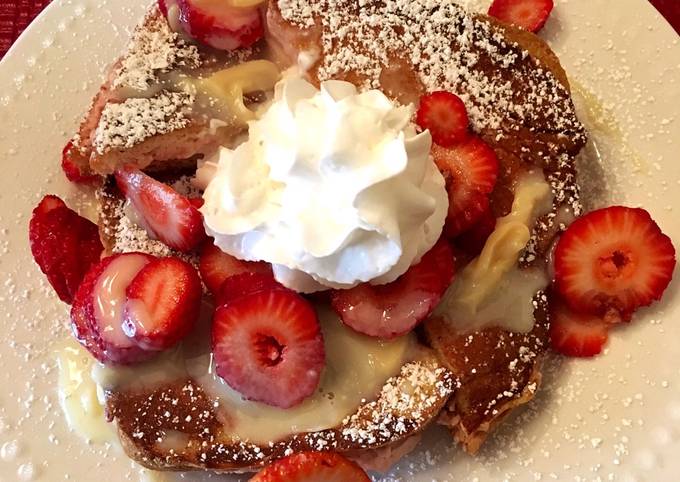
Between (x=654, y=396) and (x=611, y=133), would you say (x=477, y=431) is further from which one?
(x=611, y=133)

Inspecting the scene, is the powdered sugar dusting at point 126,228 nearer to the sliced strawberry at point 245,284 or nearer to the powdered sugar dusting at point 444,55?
the sliced strawberry at point 245,284

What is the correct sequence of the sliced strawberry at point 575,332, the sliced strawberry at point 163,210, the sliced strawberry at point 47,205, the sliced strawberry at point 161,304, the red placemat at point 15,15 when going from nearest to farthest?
the sliced strawberry at point 161,304 < the sliced strawberry at point 163,210 < the sliced strawberry at point 575,332 < the sliced strawberry at point 47,205 < the red placemat at point 15,15

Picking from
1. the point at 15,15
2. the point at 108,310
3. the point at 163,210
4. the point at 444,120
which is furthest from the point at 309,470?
the point at 15,15

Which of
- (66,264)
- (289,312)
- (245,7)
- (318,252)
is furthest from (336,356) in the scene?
(245,7)

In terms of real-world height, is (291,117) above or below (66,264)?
above

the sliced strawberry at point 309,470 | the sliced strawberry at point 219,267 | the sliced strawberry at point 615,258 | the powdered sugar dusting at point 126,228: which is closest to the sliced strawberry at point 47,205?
the powdered sugar dusting at point 126,228

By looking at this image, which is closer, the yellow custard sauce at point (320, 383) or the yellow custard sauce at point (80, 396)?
the yellow custard sauce at point (320, 383)
